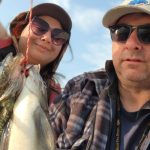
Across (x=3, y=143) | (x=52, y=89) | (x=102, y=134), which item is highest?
(x=3, y=143)

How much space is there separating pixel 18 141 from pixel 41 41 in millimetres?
3519

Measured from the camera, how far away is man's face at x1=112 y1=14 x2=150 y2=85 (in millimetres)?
5852

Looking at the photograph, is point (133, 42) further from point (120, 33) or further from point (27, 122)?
point (27, 122)

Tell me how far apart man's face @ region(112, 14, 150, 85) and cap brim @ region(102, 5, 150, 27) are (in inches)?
5.0

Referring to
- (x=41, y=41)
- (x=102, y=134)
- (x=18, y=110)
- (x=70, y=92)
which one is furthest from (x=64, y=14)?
(x=18, y=110)

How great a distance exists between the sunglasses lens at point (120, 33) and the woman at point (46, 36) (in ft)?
6.55

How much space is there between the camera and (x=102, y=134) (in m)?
5.71

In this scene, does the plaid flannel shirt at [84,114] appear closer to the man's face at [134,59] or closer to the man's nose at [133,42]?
the man's face at [134,59]

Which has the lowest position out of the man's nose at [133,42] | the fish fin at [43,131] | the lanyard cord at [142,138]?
the lanyard cord at [142,138]

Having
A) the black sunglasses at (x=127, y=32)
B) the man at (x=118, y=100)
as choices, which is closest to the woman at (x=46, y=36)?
the man at (x=118, y=100)

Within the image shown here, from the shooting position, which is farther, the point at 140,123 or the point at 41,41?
the point at 41,41

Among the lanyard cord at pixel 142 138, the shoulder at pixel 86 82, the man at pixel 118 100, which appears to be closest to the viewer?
the lanyard cord at pixel 142 138

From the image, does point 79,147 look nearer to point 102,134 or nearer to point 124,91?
point 102,134

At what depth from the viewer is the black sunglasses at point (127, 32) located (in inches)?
231
